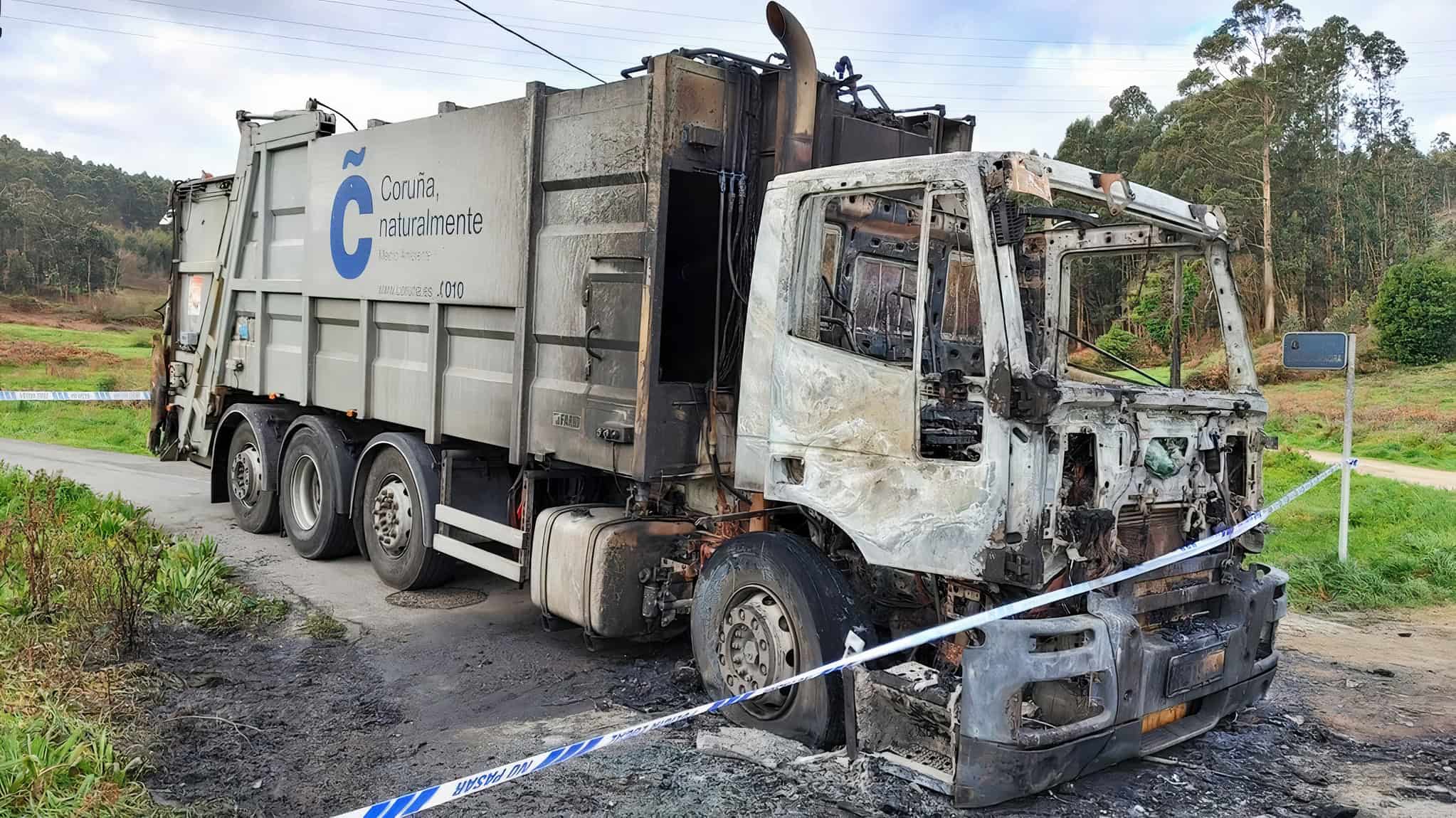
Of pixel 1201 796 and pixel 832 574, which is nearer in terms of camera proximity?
pixel 1201 796

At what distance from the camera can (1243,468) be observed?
4.69 metres

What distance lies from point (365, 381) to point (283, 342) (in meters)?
1.55

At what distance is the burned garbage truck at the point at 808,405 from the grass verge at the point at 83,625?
4.33 feet

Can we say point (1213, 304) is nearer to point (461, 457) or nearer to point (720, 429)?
point (720, 429)

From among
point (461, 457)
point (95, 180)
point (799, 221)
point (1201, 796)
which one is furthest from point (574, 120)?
point (95, 180)

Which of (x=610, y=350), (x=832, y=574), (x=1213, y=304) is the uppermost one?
(x=1213, y=304)

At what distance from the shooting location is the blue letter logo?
741 cm

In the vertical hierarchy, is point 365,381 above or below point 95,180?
below

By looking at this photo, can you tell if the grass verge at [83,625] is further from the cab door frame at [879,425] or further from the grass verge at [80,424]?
the grass verge at [80,424]

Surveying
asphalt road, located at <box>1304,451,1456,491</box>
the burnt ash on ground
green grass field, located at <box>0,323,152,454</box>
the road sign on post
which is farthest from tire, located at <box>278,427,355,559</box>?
asphalt road, located at <box>1304,451,1456,491</box>

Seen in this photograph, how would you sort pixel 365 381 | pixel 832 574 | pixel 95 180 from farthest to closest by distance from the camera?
pixel 95 180, pixel 365 381, pixel 832 574

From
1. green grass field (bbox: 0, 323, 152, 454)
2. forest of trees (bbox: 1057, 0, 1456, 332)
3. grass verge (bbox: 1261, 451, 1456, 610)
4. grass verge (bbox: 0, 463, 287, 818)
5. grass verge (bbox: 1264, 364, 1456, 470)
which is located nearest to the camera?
grass verge (bbox: 0, 463, 287, 818)

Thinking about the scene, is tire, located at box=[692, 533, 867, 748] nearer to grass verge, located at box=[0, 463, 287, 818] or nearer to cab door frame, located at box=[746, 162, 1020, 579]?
cab door frame, located at box=[746, 162, 1020, 579]

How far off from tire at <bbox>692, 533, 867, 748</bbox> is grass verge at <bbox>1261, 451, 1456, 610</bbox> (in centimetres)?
285
